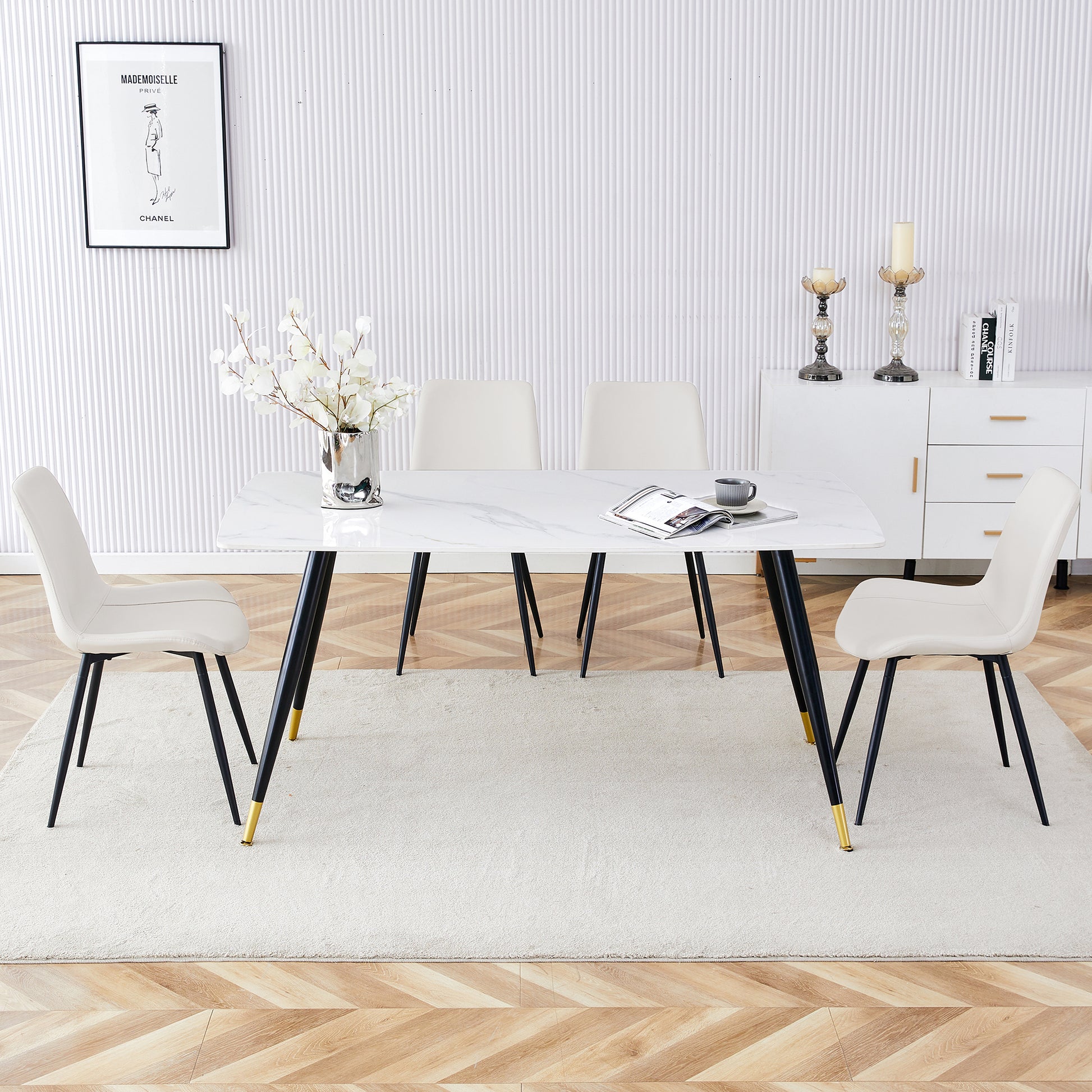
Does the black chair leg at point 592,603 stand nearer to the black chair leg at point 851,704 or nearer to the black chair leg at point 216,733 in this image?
the black chair leg at point 851,704

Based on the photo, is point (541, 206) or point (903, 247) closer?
point (903, 247)

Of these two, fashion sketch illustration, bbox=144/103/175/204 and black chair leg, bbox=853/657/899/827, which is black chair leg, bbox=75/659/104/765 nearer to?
black chair leg, bbox=853/657/899/827

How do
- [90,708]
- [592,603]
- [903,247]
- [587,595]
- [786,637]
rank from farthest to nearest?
[903,247] < [587,595] < [592,603] < [786,637] < [90,708]

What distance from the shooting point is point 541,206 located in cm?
446

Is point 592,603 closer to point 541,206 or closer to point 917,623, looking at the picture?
point 917,623

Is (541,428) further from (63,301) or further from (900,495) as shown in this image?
(63,301)

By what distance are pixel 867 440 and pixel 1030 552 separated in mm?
1689

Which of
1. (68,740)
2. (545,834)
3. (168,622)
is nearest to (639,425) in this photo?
(545,834)

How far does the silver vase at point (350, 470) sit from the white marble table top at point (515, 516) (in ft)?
0.12

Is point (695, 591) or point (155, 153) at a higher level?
point (155, 153)

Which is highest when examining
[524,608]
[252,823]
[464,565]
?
[524,608]

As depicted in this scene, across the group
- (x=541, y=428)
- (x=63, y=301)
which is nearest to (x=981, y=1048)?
(x=541, y=428)

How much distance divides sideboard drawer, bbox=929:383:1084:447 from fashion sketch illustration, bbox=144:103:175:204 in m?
2.90

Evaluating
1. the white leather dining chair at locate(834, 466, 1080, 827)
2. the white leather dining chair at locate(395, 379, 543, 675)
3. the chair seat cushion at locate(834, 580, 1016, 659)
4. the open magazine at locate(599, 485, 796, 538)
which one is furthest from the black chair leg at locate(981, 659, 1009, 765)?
the white leather dining chair at locate(395, 379, 543, 675)
